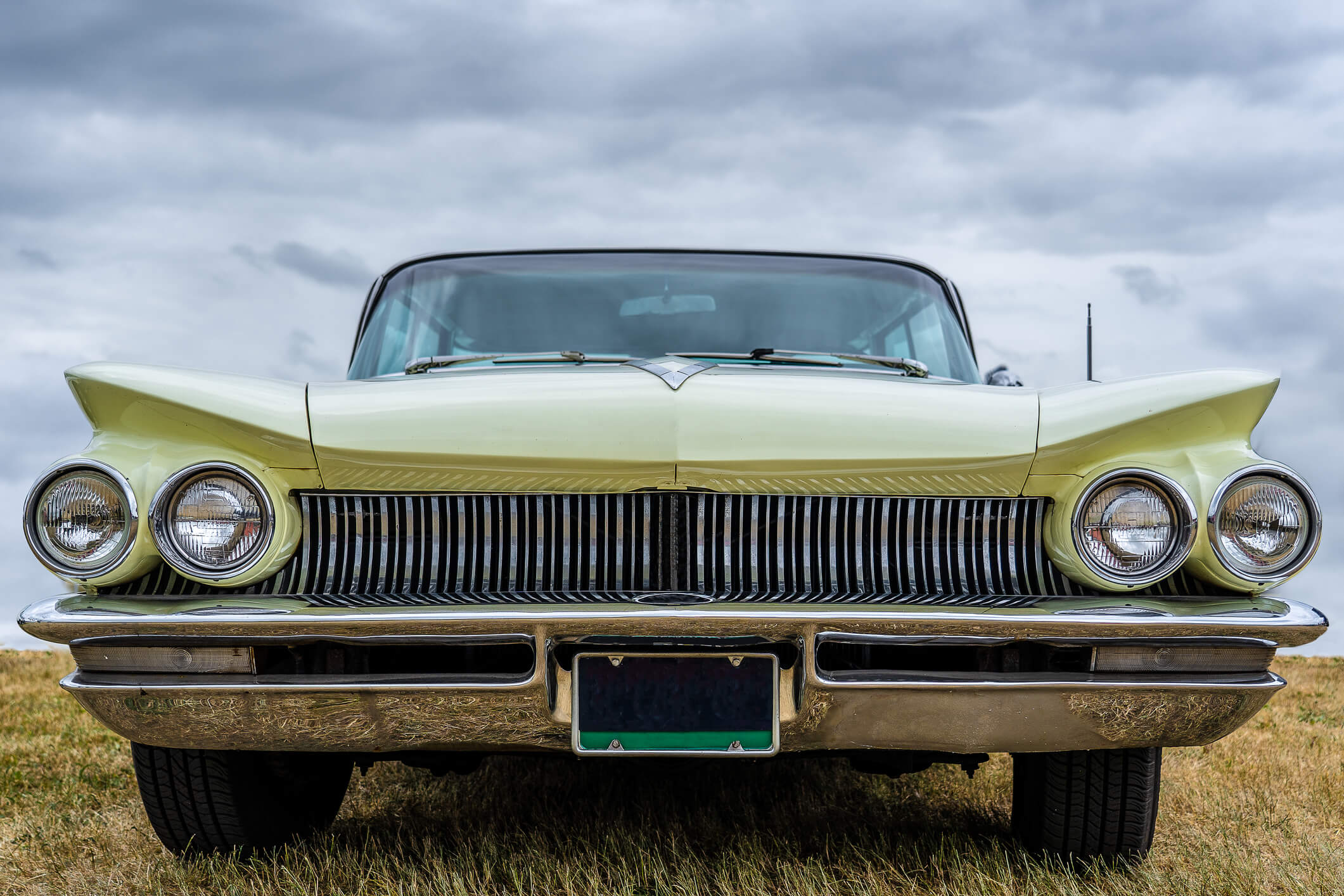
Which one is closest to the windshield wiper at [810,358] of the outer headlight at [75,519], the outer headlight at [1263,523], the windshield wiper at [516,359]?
the windshield wiper at [516,359]

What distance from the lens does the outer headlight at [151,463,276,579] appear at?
6.83ft

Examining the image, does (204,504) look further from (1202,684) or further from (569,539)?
(1202,684)

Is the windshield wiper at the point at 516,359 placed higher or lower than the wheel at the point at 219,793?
higher

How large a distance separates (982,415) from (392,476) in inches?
49.6

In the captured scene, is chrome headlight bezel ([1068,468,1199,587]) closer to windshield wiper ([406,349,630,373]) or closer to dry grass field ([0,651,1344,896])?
dry grass field ([0,651,1344,896])

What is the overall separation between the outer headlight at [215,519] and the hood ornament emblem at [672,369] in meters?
0.87

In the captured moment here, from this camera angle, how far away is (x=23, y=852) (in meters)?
2.94

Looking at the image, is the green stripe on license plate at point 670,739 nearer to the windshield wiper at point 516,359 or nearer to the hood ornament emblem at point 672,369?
the hood ornament emblem at point 672,369

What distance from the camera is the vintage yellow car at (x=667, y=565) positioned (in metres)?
2.01

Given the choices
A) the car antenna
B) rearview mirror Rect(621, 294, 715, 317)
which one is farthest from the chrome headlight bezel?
the car antenna

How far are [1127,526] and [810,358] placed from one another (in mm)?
1041

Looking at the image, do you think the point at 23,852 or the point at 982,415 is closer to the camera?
the point at 982,415

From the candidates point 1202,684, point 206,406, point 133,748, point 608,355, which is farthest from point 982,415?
point 133,748

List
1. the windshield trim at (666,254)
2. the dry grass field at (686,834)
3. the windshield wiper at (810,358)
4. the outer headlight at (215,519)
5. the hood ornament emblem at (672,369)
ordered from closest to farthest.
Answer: the outer headlight at (215,519) < the hood ornament emblem at (672,369) < the dry grass field at (686,834) < the windshield wiper at (810,358) < the windshield trim at (666,254)
